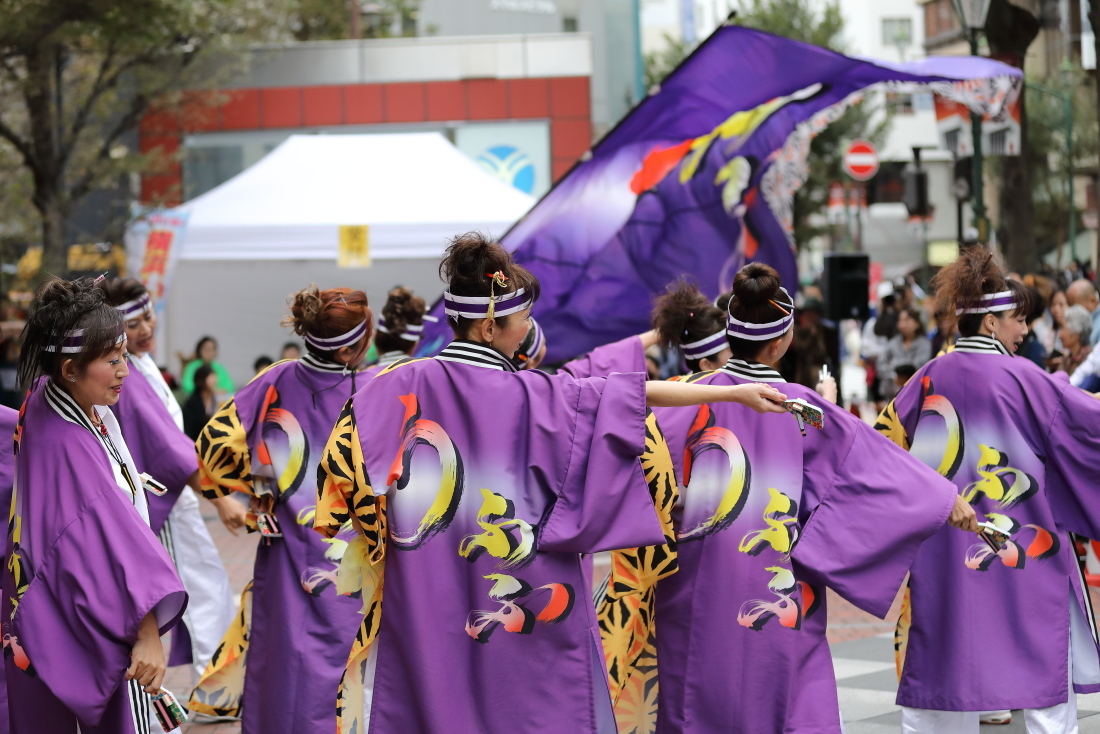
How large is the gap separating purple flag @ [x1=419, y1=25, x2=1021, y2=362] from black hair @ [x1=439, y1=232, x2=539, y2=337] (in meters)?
3.88

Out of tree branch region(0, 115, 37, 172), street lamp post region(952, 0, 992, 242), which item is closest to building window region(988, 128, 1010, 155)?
street lamp post region(952, 0, 992, 242)

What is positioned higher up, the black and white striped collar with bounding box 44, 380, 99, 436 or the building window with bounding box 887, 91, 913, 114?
the black and white striped collar with bounding box 44, 380, 99, 436

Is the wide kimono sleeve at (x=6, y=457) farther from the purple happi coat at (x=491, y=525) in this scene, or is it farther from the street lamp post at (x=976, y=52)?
the street lamp post at (x=976, y=52)

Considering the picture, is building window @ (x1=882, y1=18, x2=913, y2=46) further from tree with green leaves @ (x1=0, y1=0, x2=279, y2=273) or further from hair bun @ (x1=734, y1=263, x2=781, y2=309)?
hair bun @ (x1=734, y1=263, x2=781, y2=309)

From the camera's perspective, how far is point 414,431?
3.37 m

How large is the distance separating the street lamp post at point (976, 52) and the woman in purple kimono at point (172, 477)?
20.9 ft

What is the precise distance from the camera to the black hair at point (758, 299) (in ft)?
13.1

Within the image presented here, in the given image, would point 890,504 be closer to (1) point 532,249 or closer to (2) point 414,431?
(2) point 414,431

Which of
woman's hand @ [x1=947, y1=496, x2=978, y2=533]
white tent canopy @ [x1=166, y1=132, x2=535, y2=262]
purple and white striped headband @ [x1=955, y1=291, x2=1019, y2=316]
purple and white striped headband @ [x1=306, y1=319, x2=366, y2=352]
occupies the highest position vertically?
purple and white striped headband @ [x1=955, y1=291, x2=1019, y2=316]

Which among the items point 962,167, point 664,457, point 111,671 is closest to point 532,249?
point 664,457

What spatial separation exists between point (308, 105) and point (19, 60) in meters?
8.02

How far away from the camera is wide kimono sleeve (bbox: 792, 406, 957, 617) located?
13.0ft

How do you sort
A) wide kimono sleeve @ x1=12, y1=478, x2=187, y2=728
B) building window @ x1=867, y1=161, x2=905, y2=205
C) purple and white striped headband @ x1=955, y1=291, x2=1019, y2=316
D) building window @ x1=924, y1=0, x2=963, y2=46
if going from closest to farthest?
wide kimono sleeve @ x1=12, y1=478, x2=187, y2=728 → purple and white striped headband @ x1=955, y1=291, x2=1019, y2=316 → building window @ x1=867, y1=161, x2=905, y2=205 → building window @ x1=924, y1=0, x2=963, y2=46

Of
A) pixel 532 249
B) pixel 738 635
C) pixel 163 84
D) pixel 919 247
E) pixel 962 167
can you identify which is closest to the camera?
pixel 738 635
